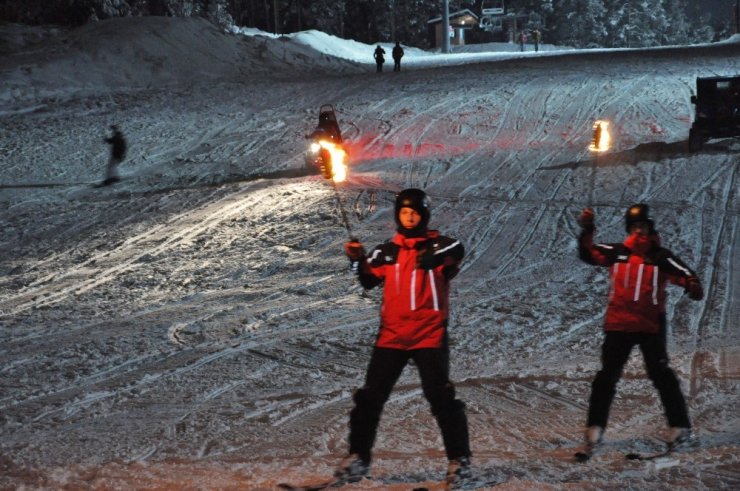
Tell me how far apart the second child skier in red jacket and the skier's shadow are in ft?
41.9

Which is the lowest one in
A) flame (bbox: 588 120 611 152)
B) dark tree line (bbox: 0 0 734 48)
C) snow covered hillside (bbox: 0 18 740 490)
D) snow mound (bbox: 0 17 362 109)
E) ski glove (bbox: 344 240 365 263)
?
snow covered hillside (bbox: 0 18 740 490)

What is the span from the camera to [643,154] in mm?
18172

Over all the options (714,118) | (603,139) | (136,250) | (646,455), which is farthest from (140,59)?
(646,455)

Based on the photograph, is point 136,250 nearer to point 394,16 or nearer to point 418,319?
point 418,319

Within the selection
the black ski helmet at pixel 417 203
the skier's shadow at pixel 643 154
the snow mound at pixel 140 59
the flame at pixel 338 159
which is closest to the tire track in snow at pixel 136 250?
the flame at pixel 338 159

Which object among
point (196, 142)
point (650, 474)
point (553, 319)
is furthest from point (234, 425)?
point (196, 142)

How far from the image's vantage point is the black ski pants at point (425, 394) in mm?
4832

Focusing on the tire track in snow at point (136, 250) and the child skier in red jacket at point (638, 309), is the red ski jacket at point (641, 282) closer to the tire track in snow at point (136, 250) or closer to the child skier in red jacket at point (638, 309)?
the child skier in red jacket at point (638, 309)

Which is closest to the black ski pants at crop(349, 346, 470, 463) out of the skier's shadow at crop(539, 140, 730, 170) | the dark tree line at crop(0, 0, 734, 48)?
the skier's shadow at crop(539, 140, 730, 170)

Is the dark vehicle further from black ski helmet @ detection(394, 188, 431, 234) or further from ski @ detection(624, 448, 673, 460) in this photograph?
black ski helmet @ detection(394, 188, 431, 234)

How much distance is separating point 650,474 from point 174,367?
13.6 feet

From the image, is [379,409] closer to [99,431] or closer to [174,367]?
[99,431]

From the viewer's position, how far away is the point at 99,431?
6254mm

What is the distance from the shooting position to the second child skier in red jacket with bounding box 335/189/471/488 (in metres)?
4.82
